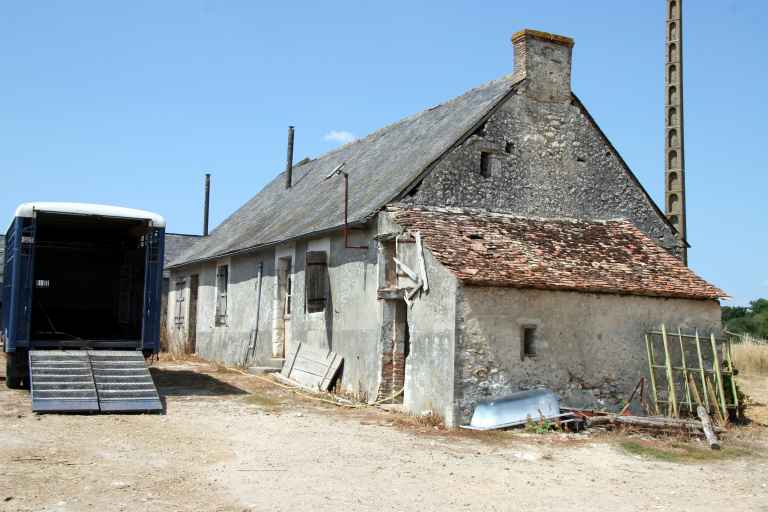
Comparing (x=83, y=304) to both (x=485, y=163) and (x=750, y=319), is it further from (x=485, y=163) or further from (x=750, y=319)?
(x=750, y=319)

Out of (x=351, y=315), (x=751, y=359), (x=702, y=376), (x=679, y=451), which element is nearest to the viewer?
(x=679, y=451)

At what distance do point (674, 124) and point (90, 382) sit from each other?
1460cm

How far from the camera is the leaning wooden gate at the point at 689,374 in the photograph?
43.4ft

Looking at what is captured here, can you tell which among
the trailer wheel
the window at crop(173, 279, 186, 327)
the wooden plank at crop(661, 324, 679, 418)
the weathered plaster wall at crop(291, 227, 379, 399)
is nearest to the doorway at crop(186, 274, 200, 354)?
the window at crop(173, 279, 186, 327)

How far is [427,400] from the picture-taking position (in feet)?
41.1

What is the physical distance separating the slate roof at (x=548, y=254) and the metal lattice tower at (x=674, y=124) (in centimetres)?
374

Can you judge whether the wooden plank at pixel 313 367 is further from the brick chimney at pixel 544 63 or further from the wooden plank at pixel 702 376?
the brick chimney at pixel 544 63

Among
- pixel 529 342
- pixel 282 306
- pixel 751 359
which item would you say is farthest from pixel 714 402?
pixel 751 359

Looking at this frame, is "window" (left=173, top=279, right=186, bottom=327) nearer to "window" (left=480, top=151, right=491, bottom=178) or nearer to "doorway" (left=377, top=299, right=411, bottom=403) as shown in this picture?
"doorway" (left=377, top=299, right=411, bottom=403)

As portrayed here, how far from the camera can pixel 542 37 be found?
15812 millimetres

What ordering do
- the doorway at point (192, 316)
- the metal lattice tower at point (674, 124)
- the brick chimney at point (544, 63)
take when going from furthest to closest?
the doorway at point (192, 316)
the metal lattice tower at point (674, 124)
the brick chimney at point (544, 63)

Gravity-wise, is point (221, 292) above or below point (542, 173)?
below

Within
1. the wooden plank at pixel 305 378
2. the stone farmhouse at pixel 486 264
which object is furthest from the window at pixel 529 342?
the wooden plank at pixel 305 378

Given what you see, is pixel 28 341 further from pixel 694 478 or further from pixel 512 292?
pixel 694 478
